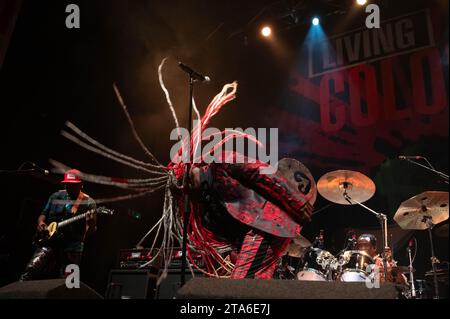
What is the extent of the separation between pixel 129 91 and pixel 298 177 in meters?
4.17

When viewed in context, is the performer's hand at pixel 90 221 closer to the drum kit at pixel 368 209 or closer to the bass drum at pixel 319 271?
the drum kit at pixel 368 209

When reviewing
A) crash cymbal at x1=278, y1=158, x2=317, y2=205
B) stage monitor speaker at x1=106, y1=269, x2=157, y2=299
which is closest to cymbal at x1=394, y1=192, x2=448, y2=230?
crash cymbal at x1=278, y1=158, x2=317, y2=205

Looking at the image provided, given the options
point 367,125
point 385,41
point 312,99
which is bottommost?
point 367,125

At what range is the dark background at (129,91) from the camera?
18.0ft

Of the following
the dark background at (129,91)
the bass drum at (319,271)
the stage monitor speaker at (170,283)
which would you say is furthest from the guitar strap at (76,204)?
the bass drum at (319,271)

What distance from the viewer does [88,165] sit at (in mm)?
6441

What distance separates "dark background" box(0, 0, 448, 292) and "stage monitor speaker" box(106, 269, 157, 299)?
2.82 ft

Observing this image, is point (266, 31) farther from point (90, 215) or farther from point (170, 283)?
point (170, 283)

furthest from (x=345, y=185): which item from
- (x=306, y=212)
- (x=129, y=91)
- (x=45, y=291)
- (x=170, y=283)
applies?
(x=45, y=291)

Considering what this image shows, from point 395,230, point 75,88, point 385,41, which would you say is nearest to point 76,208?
point 75,88

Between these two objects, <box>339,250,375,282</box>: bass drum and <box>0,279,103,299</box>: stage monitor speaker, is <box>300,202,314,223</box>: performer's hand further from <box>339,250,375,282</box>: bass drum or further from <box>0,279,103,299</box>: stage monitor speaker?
<box>339,250,375,282</box>: bass drum

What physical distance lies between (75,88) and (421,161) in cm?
543

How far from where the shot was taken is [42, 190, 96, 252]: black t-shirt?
4797 millimetres
